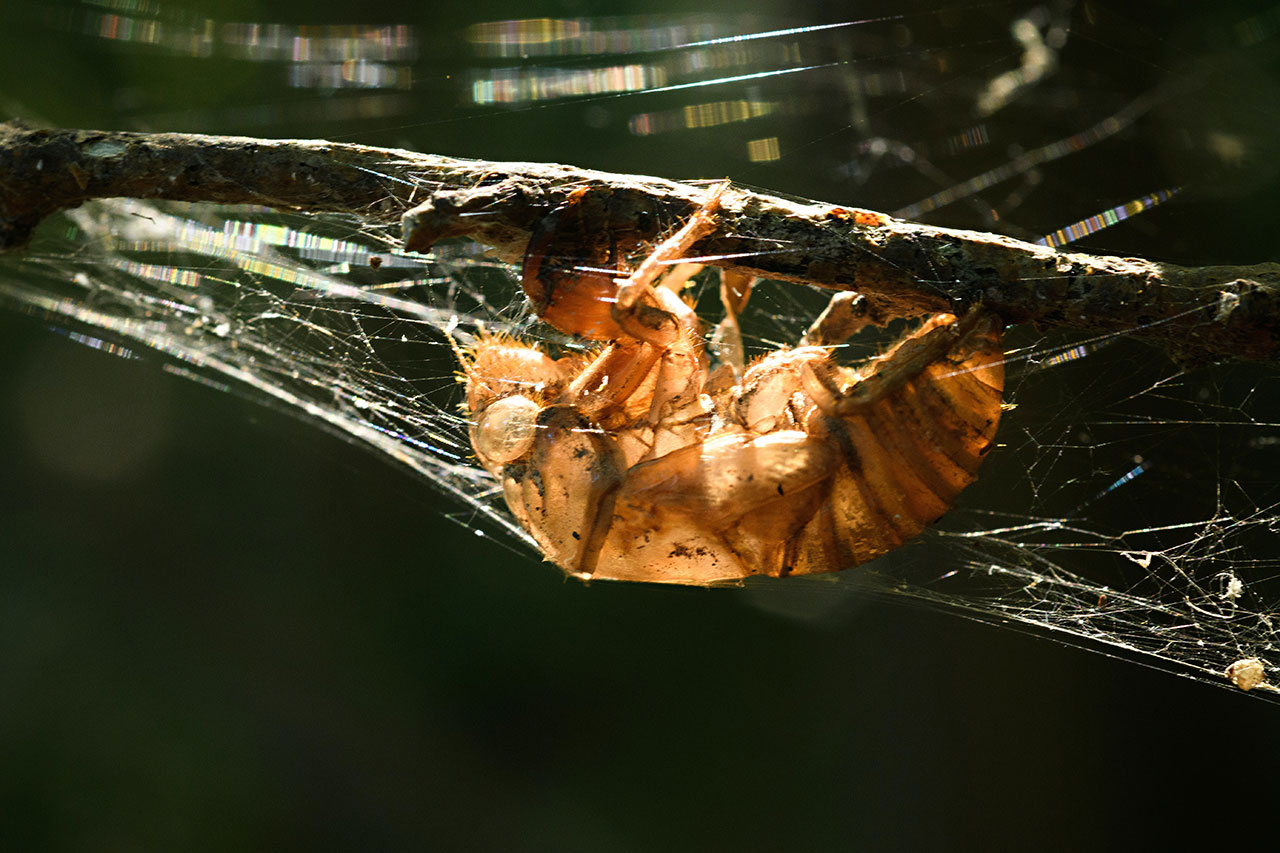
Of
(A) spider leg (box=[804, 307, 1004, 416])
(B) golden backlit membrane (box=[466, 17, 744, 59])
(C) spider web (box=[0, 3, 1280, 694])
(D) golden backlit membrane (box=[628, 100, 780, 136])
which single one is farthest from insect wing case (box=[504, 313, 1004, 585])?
(B) golden backlit membrane (box=[466, 17, 744, 59])

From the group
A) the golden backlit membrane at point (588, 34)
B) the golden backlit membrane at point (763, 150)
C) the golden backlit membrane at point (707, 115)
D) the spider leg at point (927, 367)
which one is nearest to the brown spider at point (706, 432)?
the spider leg at point (927, 367)

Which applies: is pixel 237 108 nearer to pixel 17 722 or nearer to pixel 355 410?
pixel 355 410

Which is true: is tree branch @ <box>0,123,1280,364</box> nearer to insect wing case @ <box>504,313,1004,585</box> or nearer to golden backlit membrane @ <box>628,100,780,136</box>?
insect wing case @ <box>504,313,1004,585</box>

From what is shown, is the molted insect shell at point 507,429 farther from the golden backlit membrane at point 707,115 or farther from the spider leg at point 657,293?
the golden backlit membrane at point 707,115

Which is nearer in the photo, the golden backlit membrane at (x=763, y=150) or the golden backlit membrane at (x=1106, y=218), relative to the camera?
the golden backlit membrane at (x=1106, y=218)

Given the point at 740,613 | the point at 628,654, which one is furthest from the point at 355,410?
the point at 740,613

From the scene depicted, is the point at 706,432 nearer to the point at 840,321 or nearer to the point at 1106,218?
the point at 840,321
